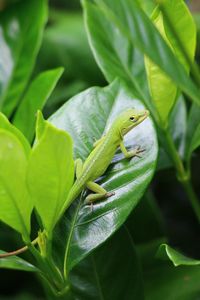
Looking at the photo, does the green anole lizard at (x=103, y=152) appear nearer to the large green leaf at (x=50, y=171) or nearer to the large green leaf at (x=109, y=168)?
the large green leaf at (x=109, y=168)

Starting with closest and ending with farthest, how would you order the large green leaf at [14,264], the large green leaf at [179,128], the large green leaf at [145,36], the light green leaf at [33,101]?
the large green leaf at [145,36] < the large green leaf at [14,264] < the light green leaf at [33,101] < the large green leaf at [179,128]

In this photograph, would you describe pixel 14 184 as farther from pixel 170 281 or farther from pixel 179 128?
pixel 179 128

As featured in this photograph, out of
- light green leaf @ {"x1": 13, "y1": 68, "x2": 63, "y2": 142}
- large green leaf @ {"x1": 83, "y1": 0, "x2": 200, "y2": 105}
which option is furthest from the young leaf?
light green leaf @ {"x1": 13, "y1": 68, "x2": 63, "y2": 142}

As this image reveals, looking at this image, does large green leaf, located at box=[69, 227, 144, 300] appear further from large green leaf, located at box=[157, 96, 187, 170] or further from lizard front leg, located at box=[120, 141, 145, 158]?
large green leaf, located at box=[157, 96, 187, 170]

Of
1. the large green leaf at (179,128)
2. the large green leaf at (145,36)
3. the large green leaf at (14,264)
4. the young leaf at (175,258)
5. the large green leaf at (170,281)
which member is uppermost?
the large green leaf at (145,36)

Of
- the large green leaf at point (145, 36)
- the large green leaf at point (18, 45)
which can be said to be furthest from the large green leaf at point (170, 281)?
the large green leaf at point (18, 45)
